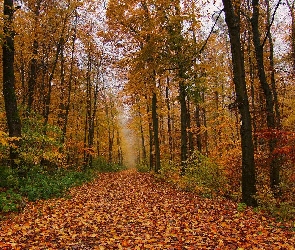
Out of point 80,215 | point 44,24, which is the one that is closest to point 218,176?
point 80,215

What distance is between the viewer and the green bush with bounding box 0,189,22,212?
9.15 metres

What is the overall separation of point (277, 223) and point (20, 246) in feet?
20.7

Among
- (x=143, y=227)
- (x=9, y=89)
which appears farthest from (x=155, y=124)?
(x=143, y=227)

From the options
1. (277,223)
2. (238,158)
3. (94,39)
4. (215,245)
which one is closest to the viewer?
(215,245)

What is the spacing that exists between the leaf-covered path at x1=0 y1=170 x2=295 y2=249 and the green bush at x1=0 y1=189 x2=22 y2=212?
44cm

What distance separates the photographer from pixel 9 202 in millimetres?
9727

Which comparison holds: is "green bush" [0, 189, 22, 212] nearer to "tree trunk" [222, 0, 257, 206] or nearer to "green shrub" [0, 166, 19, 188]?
"green shrub" [0, 166, 19, 188]

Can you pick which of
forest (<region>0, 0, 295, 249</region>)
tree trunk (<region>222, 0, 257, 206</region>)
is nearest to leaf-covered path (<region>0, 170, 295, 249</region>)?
forest (<region>0, 0, 295, 249</region>)

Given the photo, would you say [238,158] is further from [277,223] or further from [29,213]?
[29,213]

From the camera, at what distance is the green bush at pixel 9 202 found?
30.0 ft

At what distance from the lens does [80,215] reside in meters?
9.24

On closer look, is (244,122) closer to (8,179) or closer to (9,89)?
(8,179)

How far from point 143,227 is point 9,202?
512 centimetres

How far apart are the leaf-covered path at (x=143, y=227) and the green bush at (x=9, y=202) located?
0.44m
